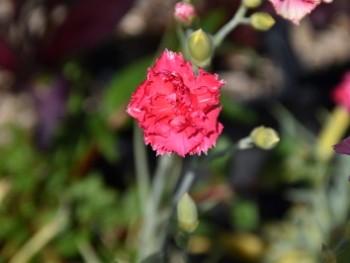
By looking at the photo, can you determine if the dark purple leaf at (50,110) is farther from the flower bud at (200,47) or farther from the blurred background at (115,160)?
the flower bud at (200,47)

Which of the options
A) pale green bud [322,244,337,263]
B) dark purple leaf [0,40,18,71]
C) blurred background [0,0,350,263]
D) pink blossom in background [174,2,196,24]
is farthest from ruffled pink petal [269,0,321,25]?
dark purple leaf [0,40,18,71]

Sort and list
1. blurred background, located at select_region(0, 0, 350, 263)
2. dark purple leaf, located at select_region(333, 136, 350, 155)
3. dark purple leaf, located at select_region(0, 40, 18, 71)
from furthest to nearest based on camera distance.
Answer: dark purple leaf, located at select_region(0, 40, 18, 71) < blurred background, located at select_region(0, 0, 350, 263) < dark purple leaf, located at select_region(333, 136, 350, 155)

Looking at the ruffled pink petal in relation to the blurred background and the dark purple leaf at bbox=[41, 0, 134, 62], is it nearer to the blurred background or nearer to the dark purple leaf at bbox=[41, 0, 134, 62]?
the blurred background

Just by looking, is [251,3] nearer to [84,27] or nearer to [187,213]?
[187,213]

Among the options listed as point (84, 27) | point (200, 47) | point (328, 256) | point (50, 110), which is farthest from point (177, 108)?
point (84, 27)

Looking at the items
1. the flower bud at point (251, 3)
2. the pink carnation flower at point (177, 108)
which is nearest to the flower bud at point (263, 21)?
the flower bud at point (251, 3)

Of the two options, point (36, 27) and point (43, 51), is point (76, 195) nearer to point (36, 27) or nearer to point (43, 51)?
point (43, 51)
